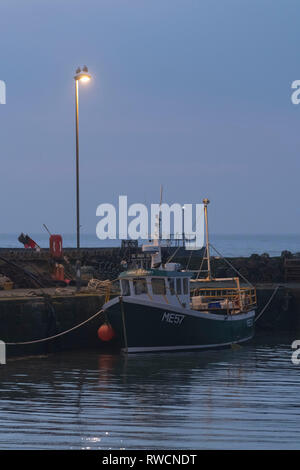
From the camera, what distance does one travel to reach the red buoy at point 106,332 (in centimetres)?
2797

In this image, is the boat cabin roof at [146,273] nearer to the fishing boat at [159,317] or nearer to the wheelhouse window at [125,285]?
the fishing boat at [159,317]

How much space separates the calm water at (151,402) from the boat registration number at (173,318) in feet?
3.89

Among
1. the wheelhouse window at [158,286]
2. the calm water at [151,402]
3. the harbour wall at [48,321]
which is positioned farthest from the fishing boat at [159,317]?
the harbour wall at [48,321]

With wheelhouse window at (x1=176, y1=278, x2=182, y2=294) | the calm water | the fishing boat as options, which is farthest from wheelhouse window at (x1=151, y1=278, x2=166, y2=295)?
the calm water

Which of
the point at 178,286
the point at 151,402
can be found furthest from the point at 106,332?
the point at 151,402

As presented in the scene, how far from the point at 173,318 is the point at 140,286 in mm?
1659

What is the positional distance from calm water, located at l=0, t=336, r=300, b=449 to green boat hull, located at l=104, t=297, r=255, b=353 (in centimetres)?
58

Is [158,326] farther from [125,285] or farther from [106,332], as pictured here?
[125,285]

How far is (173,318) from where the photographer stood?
92.4 ft

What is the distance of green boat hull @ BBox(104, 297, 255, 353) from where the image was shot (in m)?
27.6
